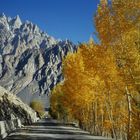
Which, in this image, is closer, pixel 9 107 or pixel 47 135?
pixel 47 135

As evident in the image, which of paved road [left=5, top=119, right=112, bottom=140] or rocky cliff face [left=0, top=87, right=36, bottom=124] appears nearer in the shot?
paved road [left=5, top=119, right=112, bottom=140]

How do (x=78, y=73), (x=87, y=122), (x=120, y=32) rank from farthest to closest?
(x=87, y=122)
(x=78, y=73)
(x=120, y=32)

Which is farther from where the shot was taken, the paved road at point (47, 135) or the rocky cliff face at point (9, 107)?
the rocky cliff face at point (9, 107)

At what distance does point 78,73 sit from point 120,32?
83.2 ft

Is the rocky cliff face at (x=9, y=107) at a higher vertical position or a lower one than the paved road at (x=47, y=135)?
higher

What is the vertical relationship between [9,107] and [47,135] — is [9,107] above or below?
above

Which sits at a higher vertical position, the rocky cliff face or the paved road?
the rocky cliff face

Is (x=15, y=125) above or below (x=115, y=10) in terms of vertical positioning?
below

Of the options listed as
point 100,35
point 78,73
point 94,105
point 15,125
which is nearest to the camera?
point 100,35

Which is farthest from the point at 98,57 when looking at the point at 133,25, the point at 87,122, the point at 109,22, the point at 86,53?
the point at 87,122

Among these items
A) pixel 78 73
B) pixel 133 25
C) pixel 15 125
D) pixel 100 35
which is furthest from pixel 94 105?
pixel 133 25

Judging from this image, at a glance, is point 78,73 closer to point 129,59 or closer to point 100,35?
point 100,35

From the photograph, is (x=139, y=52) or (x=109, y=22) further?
(x=109, y=22)

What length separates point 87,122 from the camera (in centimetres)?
7700
